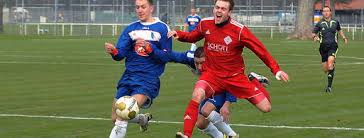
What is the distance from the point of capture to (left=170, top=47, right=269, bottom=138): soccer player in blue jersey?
12.6 meters

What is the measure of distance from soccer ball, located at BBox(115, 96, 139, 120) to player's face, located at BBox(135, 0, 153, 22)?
125cm

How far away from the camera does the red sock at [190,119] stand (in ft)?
38.6

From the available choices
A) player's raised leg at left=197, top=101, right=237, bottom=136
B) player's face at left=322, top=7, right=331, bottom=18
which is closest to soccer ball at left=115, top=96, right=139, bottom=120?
player's raised leg at left=197, top=101, right=237, bottom=136

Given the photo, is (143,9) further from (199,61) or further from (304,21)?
(304,21)

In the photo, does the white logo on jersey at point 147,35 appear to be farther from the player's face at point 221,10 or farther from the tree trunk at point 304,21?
the tree trunk at point 304,21

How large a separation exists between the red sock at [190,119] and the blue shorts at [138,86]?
71cm

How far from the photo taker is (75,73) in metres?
28.0

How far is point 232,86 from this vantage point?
41.0ft

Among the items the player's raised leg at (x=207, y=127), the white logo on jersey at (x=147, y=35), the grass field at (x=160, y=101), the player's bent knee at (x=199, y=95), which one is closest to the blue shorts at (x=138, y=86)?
the white logo on jersey at (x=147, y=35)

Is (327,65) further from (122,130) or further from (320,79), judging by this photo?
(122,130)

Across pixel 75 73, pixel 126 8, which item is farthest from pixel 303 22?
pixel 75 73

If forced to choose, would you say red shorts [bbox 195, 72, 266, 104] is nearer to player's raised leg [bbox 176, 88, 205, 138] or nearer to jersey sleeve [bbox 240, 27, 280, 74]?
player's raised leg [bbox 176, 88, 205, 138]

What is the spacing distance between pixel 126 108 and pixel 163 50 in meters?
1.13

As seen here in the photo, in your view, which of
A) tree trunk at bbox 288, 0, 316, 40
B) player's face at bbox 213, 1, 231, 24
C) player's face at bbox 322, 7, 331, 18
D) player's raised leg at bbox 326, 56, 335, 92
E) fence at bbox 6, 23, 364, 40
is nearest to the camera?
player's face at bbox 213, 1, 231, 24
